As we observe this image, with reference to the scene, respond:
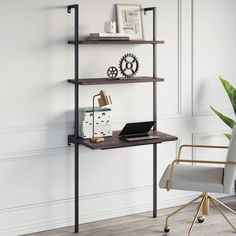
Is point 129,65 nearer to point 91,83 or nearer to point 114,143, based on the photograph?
point 91,83

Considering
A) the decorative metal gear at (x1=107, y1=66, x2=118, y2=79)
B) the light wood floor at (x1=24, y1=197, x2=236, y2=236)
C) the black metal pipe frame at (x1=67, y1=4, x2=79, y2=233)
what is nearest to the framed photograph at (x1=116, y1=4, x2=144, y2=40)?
the decorative metal gear at (x1=107, y1=66, x2=118, y2=79)

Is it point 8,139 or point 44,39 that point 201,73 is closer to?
point 44,39

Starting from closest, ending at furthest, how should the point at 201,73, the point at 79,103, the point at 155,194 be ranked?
the point at 79,103 → the point at 155,194 → the point at 201,73

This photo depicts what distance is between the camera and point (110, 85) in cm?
441

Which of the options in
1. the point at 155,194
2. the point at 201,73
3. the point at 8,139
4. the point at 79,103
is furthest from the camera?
the point at 201,73

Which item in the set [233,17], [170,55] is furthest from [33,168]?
[233,17]

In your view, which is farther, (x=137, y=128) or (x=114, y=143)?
(x=137, y=128)

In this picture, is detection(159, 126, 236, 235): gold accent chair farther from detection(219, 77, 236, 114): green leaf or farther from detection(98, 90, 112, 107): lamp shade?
detection(219, 77, 236, 114): green leaf

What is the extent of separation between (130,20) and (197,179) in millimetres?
1455

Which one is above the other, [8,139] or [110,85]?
[110,85]

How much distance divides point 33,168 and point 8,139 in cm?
33

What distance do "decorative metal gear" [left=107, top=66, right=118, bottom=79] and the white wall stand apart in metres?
0.08

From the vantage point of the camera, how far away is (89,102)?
4332 mm

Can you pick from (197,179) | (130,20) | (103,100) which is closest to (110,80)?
(103,100)
